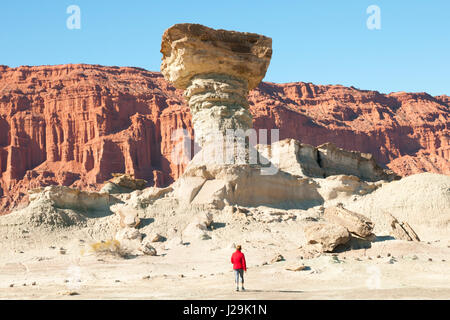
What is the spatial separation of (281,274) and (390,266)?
2.33 metres

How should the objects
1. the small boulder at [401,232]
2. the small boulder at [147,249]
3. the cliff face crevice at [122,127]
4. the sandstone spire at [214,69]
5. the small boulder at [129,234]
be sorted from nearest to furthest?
1. the small boulder at [147,249]
2. the small boulder at [401,232]
3. the small boulder at [129,234]
4. the sandstone spire at [214,69]
5. the cliff face crevice at [122,127]

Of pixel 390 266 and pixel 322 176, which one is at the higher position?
pixel 322 176

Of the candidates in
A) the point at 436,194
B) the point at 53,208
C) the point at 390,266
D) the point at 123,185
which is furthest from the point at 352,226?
the point at 123,185

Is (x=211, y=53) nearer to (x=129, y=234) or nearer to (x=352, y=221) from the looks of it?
(x=129, y=234)

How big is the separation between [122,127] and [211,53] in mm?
52191

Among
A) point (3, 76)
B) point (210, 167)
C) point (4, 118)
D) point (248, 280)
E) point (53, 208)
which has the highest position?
point (3, 76)

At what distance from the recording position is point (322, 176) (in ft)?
81.2

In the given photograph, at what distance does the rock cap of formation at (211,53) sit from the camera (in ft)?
69.3

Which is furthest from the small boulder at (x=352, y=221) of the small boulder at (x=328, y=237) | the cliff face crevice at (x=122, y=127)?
the cliff face crevice at (x=122, y=127)

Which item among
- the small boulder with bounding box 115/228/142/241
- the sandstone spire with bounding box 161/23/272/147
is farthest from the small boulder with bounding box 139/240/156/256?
the sandstone spire with bounding box 161/23/272/147

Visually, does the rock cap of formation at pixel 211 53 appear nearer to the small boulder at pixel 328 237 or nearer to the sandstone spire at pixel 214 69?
the sandstone spire at pixel 214 69
